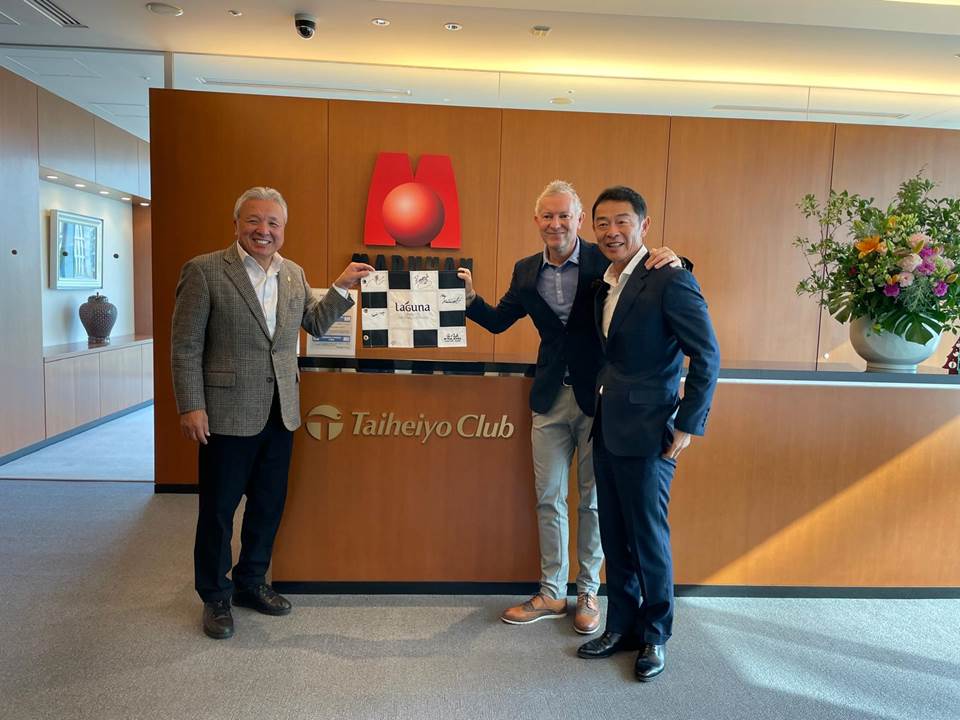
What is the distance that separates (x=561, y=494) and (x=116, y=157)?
679 cm

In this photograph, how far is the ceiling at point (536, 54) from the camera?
4.21m

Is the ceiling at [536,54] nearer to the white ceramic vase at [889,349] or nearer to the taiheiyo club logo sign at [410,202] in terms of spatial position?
the taiheiyo club logo sign at [410,202]

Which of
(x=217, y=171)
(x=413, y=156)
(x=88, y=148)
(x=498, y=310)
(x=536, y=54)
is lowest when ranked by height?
(x=498, y=310)

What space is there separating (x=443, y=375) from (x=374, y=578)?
1.04 meters

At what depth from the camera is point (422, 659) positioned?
8.65 ft

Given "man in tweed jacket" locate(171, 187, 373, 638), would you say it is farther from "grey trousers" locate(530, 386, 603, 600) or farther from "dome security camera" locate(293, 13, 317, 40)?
"dome security camera" locate(293, 13, 317, 40)

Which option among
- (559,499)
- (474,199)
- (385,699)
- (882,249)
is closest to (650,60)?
(474,199)

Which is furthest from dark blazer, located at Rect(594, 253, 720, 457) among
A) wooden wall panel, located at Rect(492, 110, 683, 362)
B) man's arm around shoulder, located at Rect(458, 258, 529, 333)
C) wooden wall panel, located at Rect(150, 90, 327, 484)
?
wooden wall panel, located at Rect(150, 90, 327, 484)

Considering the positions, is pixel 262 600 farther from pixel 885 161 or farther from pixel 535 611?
pixel 885 161

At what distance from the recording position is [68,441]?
630 centimetres

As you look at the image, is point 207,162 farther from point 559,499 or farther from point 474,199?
point 559,499

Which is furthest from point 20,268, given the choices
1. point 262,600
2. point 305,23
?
point 262,600

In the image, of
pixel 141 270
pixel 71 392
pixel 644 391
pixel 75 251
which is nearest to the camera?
pixel 644 391

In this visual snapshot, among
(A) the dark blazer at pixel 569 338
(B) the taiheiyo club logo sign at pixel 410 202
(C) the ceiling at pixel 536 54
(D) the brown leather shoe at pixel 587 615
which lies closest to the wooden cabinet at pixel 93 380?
(C) the ceiling at pixel 536 54
